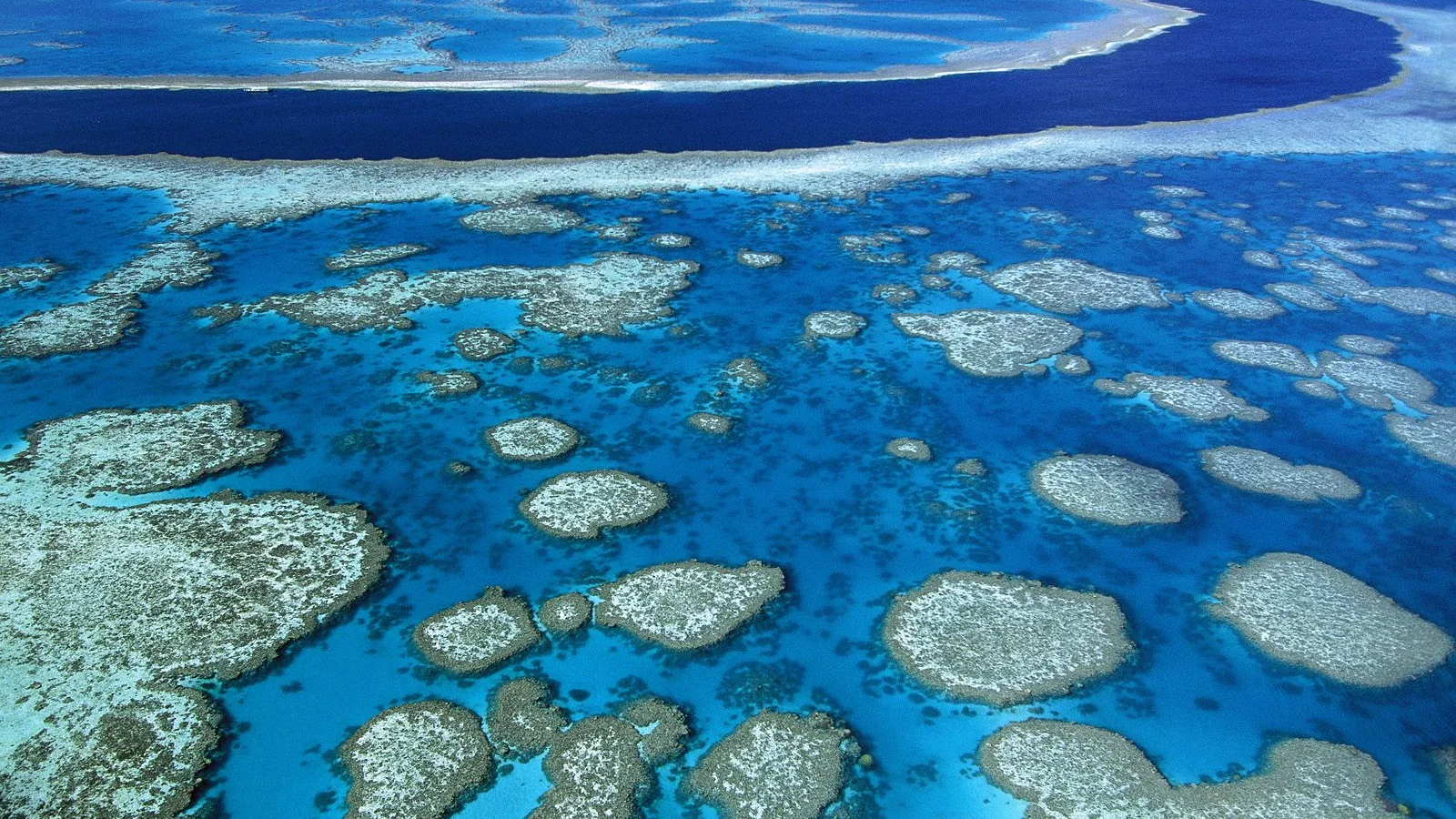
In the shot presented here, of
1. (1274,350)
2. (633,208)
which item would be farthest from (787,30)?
(1274,350)

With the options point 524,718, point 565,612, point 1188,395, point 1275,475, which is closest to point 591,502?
point 565,612

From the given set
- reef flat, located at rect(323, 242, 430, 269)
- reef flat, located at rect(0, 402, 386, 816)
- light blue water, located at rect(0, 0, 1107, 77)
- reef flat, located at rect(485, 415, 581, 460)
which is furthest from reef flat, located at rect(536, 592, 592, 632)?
light blue water, located at rect(0, 0, 1107, 77)

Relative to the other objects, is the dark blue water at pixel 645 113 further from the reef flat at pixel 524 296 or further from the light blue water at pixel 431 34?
the reef flat at pixel 524 296

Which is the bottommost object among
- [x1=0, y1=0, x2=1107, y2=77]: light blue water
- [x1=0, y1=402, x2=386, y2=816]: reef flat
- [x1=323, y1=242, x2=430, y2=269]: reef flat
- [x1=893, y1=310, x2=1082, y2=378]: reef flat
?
[x1=0, y1=402, x2=386, y2=816]: reef flat

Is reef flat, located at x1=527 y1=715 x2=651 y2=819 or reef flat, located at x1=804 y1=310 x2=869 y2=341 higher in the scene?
reef flat, located at x1=804 y1=310 x2=869 y2=341

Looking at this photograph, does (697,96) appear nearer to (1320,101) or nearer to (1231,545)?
(1320,101)

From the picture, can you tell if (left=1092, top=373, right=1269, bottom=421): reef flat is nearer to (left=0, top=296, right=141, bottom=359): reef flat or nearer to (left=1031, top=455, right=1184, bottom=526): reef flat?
(left=1031, top=455, right=1184, bottom=526): reef flat
